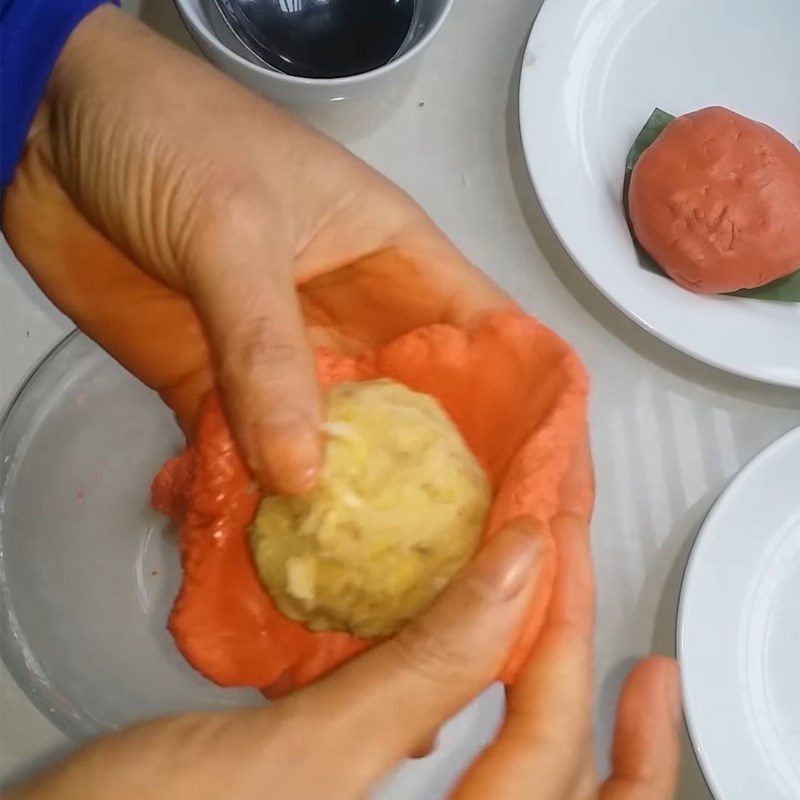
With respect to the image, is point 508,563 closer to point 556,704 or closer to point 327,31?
point 556,704

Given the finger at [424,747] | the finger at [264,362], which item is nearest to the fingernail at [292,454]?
the finger at [264,362]

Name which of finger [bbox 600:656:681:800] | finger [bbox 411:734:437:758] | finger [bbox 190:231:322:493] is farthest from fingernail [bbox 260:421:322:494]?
finger [bbox 600:656:681:800]

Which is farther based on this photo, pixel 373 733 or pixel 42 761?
pixel 42 761

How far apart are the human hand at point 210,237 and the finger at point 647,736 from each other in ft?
0.82

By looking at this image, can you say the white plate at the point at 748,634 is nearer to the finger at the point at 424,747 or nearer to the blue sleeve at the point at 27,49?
the finger at the point at 424,747

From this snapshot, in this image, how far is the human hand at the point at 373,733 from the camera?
0.35 metres

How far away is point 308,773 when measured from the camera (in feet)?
1.17

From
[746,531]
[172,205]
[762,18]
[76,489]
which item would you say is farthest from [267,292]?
[762,18]

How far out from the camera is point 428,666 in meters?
0.37

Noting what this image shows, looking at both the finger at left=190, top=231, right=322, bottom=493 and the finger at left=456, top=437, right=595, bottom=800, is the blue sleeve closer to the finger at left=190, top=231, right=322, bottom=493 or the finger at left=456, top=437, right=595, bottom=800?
the finger at left=190, top=231, right=322, bottom=493

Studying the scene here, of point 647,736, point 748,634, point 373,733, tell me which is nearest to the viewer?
point 373,733

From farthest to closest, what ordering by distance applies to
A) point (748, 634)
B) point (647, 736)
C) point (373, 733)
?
1. point (748, 634)
2. point (647, 736)
3. point (373, 733)

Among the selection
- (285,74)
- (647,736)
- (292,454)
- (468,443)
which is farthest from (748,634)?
(285,74)

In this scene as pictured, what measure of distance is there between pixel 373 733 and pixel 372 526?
0.30 ft
